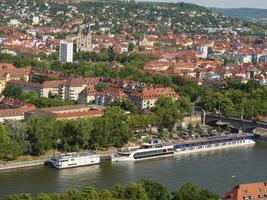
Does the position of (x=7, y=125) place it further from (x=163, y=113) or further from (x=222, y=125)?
(x=222, y=125)

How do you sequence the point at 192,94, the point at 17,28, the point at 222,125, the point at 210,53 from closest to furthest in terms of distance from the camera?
the point at 222,125, the point at 192,94, the point at 210,53, the point at 17,28

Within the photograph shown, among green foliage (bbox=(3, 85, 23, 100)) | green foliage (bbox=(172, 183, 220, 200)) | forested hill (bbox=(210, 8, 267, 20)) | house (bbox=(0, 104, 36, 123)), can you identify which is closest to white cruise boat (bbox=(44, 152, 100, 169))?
house (bbox=(0, 104, 36, 123))

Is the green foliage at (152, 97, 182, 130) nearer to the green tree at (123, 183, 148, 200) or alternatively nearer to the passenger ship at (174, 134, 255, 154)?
the passenger ship at (174, 134, 255, 154)

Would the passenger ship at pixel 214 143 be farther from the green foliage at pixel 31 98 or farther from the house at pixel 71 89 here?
the house at pixel 71 89

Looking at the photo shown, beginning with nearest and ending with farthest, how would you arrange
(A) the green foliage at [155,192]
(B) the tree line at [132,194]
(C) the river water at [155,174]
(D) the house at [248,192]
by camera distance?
(B) the tree line at [132,194] < (D) the house at [248,192] < (A) the green foliage at [155,192] < (C) the river water at [155,174]

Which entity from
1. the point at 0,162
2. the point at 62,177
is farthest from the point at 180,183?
→ the point at 0,162

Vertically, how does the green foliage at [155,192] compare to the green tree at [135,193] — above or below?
below

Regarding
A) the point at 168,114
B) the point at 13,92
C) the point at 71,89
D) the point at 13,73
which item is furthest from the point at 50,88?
the point at 168,114

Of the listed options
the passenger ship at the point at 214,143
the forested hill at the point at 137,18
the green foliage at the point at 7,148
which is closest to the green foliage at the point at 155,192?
the green foliage at the point at 7,148
